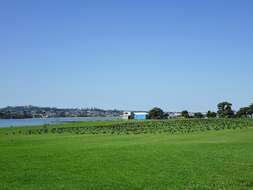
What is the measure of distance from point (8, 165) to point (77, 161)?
12.7 ft

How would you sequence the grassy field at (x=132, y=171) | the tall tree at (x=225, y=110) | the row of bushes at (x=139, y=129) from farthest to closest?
the tall tree at (x=225, y=110)
the row of bushes at (x=139, y=129)
the grassy field at (x=132, y=171)

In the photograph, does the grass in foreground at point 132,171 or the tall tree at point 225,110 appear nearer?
the grass in foreground at point 132,171

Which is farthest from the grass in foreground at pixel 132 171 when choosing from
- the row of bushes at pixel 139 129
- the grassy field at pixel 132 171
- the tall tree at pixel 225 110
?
the tall tree at pixel 225 110

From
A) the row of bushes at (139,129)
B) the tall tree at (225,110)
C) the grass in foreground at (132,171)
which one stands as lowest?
the grass in foreground at (132,171)

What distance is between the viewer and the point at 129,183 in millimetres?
17250

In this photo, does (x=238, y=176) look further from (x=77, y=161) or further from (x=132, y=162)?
(x=77, y=161)

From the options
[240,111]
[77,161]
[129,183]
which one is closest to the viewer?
[129,183]

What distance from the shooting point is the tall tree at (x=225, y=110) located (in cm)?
17288

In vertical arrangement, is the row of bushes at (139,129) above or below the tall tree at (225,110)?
below

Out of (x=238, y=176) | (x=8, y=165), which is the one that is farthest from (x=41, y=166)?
(x=238, y=176)

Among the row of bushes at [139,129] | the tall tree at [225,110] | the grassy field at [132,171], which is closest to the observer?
the grassy field at [132,171]

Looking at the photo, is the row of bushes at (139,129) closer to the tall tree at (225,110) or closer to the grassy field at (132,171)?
the grassy field at (132,171)

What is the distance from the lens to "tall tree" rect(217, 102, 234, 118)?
173 m

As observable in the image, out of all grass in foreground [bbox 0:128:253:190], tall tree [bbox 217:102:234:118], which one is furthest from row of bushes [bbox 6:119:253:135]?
tall tree [bbox 217:102:234:118]
